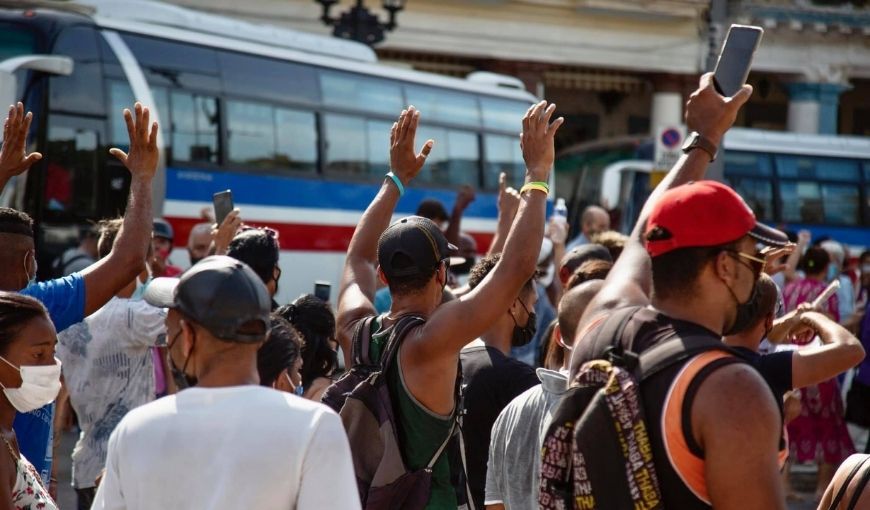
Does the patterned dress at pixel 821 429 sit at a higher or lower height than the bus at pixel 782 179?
lower

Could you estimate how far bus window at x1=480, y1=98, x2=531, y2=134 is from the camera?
60.7ft

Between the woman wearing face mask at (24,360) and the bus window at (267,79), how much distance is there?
11.3 metres

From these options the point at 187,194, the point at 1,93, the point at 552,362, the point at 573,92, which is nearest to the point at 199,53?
the point at 187,194

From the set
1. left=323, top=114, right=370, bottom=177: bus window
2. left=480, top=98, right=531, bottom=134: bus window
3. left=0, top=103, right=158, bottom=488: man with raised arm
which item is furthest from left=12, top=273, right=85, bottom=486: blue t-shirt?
left=480, top=98, right=531, bottom=134: bus window

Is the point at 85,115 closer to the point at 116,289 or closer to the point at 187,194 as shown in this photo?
the point at 187,194

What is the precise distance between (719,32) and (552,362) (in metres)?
8.71

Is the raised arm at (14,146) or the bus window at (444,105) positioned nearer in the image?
the raised arm at (14,146)

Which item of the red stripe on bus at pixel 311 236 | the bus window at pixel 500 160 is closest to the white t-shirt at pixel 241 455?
the red stripe on bus at pixel 311 236

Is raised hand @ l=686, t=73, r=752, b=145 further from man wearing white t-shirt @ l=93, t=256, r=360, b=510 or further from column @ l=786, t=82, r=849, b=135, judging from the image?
column @ l=786, t=82, r=849, b=135

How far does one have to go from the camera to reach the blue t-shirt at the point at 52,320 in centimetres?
412

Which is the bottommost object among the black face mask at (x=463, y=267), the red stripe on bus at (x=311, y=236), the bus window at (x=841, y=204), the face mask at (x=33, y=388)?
the bus window at (x=841, y=204)

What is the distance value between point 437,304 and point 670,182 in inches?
35.4

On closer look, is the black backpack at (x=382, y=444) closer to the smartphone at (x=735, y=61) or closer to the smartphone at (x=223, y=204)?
the smartphone at (x=735, y=61)

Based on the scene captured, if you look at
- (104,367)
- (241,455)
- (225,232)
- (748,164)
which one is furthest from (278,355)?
(748,164)
